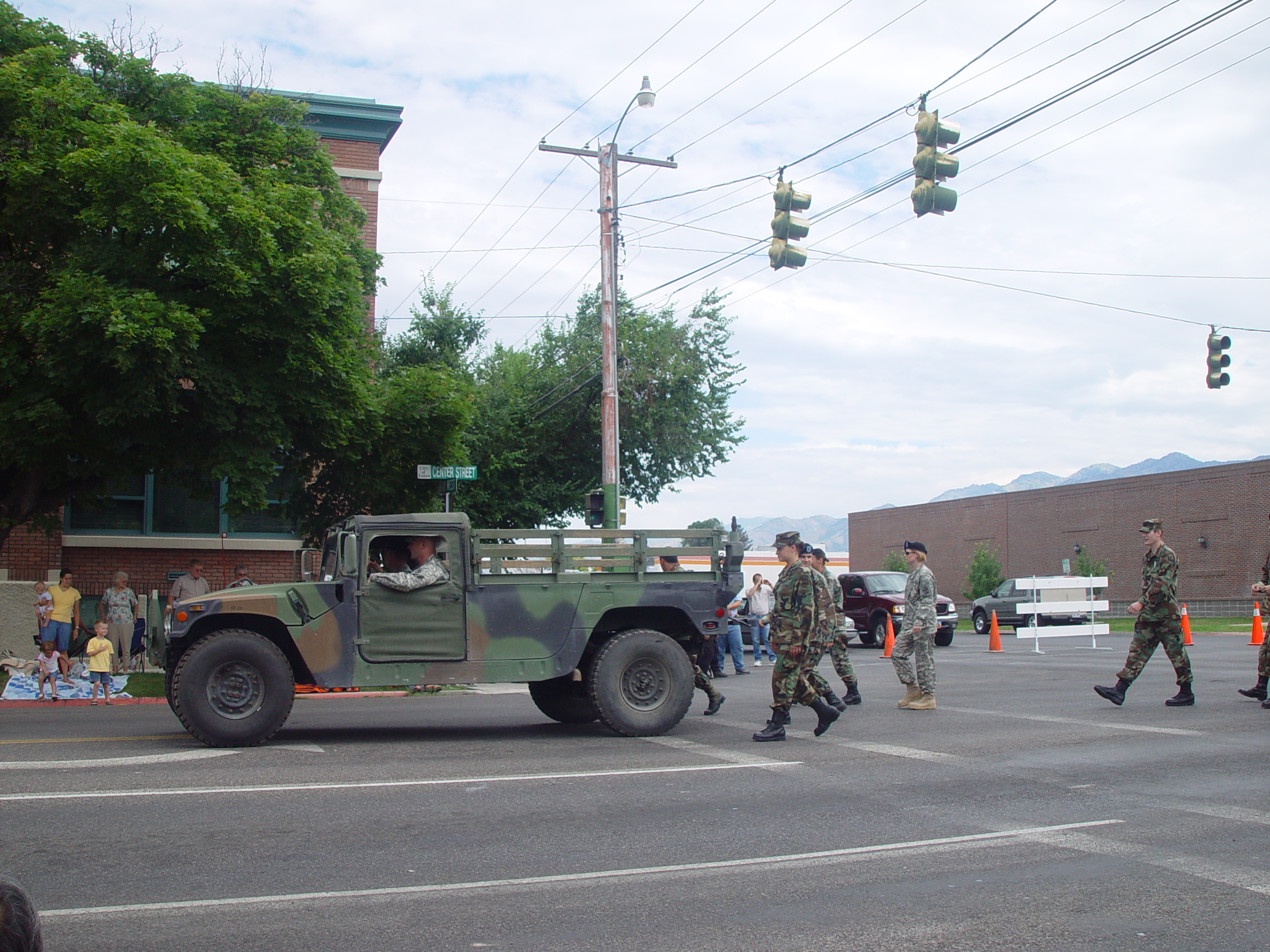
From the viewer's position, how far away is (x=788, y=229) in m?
14.6

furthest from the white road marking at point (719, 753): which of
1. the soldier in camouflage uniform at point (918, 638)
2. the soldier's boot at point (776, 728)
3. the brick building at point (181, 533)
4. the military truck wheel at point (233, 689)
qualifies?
the brick building at point (181, 533)

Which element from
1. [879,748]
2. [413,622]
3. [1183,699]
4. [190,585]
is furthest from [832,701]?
[190,585]

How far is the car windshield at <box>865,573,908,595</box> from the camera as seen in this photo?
26922 mm

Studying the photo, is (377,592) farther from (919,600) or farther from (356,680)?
(919,600)

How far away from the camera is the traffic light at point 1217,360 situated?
2064 centimetres

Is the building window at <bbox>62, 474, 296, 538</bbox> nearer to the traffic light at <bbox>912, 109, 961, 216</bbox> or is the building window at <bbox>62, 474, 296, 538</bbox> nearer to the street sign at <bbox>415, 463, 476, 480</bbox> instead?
the street sign at <bbox>415, 463, 476, 480</bbox>

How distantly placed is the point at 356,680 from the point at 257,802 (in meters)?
2.59

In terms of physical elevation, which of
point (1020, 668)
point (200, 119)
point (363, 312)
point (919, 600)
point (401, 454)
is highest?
point (200, 119)

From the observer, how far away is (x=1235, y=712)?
11086 millimetres

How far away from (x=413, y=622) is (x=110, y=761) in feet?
8.47

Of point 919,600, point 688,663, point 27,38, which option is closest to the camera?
point 688,663

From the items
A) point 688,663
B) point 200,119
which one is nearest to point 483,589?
point 688,663

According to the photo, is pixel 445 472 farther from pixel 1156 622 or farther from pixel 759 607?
pixel 1156 622

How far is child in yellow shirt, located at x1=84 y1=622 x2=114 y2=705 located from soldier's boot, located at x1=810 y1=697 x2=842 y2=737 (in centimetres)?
928
